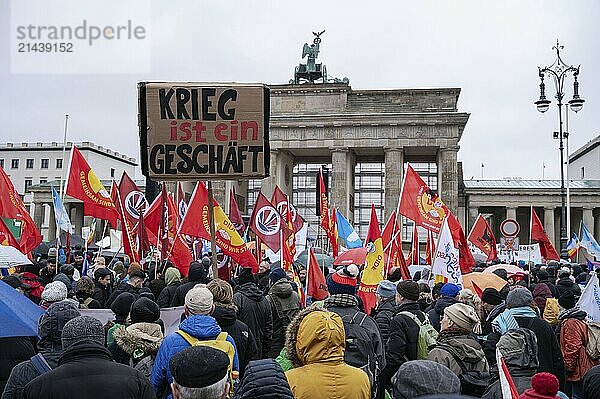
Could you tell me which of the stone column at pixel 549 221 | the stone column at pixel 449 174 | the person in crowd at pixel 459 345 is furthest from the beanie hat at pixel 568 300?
the stone column at pixel 549 221

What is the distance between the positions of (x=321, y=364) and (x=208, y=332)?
1205mm

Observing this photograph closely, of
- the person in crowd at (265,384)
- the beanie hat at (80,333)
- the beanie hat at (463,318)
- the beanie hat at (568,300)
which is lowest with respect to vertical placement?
the beanie hat at (568,300)

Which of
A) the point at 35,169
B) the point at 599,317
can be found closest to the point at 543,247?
the point at 599,317

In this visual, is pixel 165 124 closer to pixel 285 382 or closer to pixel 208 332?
pixel 208 332

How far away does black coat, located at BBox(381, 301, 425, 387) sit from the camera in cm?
621

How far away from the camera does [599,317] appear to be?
7477 mm

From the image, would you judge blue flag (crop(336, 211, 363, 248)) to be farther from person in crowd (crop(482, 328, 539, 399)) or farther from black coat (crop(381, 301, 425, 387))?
person in crowd (crop(482, 328, 539, 399))

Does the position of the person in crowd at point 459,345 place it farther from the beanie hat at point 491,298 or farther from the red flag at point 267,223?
the red flag at point 267,223

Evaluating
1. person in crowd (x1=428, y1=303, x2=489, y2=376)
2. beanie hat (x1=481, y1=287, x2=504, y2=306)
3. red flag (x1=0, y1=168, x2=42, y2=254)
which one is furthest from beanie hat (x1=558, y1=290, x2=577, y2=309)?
red flag (x1=0, y1=168, x2=42, y2=254)

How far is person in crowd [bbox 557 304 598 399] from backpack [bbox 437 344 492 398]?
1852 millimetres

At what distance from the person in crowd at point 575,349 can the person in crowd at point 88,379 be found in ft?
15.0

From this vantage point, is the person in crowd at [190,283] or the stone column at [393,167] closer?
the person in crowd at [190,283]

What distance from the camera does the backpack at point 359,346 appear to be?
5.01 metres

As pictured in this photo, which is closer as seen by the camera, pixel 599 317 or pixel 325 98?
pixel 599 317
